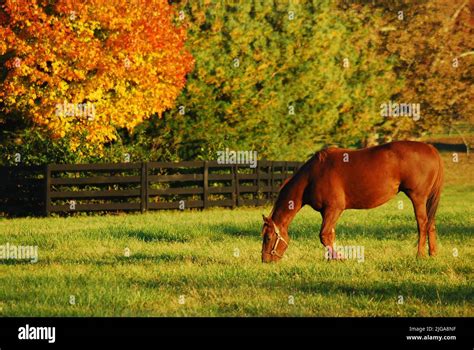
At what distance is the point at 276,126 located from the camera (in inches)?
1580

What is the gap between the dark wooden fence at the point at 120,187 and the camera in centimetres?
3027

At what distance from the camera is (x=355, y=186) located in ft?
55.0

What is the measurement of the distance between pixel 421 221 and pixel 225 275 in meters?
4.03

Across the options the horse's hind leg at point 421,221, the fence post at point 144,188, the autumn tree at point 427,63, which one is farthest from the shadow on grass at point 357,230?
the autumn tree at point 427,63

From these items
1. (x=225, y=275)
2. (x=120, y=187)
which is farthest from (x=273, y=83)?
(x=225, y=275)

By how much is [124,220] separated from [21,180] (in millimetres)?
5270

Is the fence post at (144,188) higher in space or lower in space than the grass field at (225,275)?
higher

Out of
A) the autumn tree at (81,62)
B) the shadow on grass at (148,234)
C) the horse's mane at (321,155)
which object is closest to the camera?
the horse's mane at (321,155)

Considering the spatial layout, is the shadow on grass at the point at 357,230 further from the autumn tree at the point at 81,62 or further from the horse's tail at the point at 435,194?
the autumn tree at the point at 81,62

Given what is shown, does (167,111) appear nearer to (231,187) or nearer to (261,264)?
(231,187)

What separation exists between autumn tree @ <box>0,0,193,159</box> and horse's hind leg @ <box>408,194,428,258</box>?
14.8 metres

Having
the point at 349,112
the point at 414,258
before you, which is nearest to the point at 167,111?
the point at 349,112

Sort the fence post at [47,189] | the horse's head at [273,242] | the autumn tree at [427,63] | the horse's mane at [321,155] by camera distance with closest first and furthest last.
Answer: the horse's head at [273,242]
the horse's mane at [321,155]
the fence post at [47,189]
the autumn tree at [427,63]
